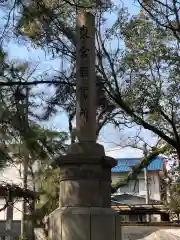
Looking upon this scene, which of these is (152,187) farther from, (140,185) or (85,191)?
(85,191)

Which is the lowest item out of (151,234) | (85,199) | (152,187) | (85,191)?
(151,234)

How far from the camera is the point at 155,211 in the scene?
15367 mm

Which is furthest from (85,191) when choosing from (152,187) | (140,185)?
(152,187)

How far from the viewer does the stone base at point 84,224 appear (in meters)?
4.92

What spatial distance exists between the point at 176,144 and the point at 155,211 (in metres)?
6.85

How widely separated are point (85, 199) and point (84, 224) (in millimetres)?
313

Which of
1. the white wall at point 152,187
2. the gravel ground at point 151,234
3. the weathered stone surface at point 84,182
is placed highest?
the white wall at point 152,187

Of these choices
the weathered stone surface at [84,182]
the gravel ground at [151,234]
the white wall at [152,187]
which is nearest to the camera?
the weathered stone surface at [84,182]

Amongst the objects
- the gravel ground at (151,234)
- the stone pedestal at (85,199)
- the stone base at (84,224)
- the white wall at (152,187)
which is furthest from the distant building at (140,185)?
the stone base at (84,224)

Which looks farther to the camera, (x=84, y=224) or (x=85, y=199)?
(x=85, y=199)

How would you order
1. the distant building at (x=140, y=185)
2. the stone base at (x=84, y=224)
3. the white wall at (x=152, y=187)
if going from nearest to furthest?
the stone base at (x=84, y=224) → the distant building at (x=140, y=185) → the white wall at (x=152, y=187)

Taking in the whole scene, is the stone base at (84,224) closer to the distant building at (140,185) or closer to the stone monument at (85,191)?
the stone monument at (85,191)

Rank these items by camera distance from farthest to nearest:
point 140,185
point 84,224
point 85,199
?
1. point 140,185
2. point 85,199
3. point 84,224

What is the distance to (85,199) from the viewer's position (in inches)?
200
